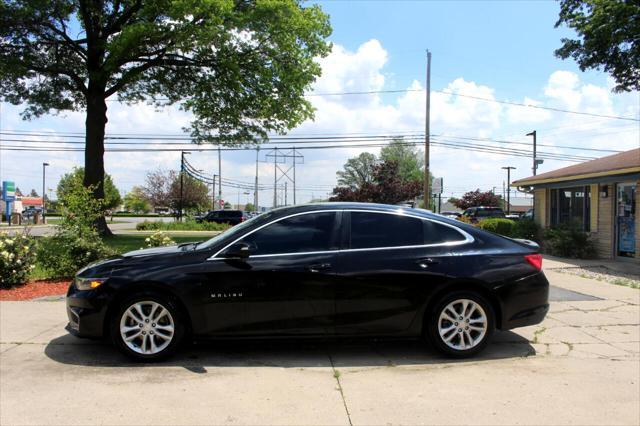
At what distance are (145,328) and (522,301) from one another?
3.83 meters

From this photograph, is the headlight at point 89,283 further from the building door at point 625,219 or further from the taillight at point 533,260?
the building door at point 625,219

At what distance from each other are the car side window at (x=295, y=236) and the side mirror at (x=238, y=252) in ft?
0.42

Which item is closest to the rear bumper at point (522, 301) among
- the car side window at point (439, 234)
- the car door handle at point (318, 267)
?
the car side window at point (439, 234)

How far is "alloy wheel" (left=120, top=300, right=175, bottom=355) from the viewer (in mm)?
4676

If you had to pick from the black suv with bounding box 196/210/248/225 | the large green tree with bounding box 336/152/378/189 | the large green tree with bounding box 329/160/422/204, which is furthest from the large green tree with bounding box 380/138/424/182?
the black suv with bounding box 196/210/248/225

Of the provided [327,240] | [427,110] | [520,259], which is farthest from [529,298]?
[427,110]

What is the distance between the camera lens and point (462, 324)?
489 centimetres

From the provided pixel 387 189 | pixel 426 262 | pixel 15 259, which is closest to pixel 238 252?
pixel 426 262

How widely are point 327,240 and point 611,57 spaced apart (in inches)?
742

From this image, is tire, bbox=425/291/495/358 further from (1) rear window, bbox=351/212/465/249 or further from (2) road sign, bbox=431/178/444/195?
(2) road sign, bbox=431/178/444/195

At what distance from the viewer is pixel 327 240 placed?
16.2 ft

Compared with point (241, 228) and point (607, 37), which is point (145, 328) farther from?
point (607, 37)

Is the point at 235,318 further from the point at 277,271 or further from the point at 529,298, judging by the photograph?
the point at 529,298

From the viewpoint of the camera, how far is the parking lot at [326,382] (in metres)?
3.65
